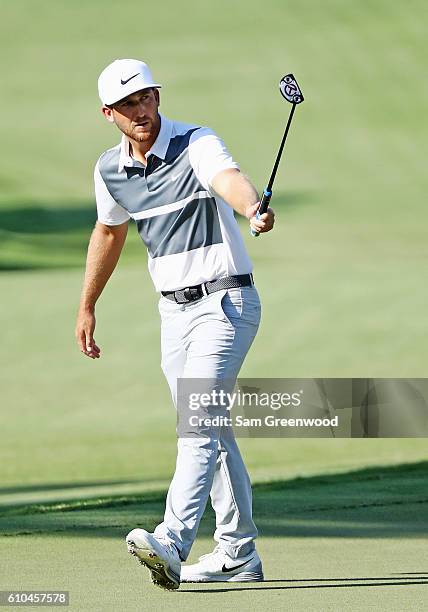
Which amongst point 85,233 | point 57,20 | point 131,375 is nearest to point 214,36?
point 57,20

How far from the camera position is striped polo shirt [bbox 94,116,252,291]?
596cm

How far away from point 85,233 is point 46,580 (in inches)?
978

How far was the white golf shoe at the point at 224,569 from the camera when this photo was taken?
20.2ft

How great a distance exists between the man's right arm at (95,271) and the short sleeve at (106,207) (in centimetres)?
5

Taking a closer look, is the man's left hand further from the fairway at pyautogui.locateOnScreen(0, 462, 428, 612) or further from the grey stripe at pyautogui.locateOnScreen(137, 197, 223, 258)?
the fairway at pyautogui.locateOnScreen(0, 462, 428, 612)

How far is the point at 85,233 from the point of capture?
3069 cm

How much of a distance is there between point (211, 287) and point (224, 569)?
108 centimetres

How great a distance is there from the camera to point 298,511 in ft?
27.4

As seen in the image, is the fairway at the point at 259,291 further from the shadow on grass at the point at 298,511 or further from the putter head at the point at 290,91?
the putter head at the point at 290,91

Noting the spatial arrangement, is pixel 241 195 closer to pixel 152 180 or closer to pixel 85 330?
pixel 152 180

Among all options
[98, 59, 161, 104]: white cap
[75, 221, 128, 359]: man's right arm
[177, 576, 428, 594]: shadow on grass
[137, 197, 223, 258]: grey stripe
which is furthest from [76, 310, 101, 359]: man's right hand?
[177, 576, 428, 594]: shadow on grass

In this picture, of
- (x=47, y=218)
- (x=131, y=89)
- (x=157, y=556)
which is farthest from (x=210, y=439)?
(x=47, y=218)

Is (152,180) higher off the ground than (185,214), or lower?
higher

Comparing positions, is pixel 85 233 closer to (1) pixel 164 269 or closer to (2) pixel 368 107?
(2) pixel 368 107
